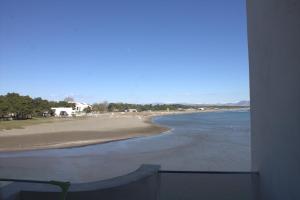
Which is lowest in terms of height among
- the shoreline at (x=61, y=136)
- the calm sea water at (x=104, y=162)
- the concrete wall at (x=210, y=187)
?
the calm sea water at (x=104, y=162)

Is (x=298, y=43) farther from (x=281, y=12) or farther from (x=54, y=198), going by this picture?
(x=54, y=198)

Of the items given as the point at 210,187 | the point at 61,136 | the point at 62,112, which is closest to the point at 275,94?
the point at 210,187

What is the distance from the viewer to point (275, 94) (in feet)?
10.6

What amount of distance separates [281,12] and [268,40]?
46 cm

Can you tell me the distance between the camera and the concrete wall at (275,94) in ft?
9.02

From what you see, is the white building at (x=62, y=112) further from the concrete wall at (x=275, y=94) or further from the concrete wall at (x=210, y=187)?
the concrete wall at (x=275, y=94)

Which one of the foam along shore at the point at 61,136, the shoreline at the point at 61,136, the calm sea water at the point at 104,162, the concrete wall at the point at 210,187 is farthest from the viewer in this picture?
the foam along shore at the point at 61,136

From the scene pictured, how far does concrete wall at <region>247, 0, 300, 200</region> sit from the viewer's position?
9.02 ft

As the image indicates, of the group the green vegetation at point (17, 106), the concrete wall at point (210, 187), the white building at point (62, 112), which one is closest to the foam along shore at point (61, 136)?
the green vegetation at point (17, 106)

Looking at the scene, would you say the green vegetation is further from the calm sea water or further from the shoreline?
the calm sea water

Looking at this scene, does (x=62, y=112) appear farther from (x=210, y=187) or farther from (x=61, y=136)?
(x=210, y=187)

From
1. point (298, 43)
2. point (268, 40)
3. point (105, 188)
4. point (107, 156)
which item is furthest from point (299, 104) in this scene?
point (107, 156)

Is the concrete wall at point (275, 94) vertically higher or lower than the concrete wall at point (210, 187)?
higher

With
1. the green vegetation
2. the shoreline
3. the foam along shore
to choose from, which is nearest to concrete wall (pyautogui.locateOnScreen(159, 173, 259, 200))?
the shoreline
